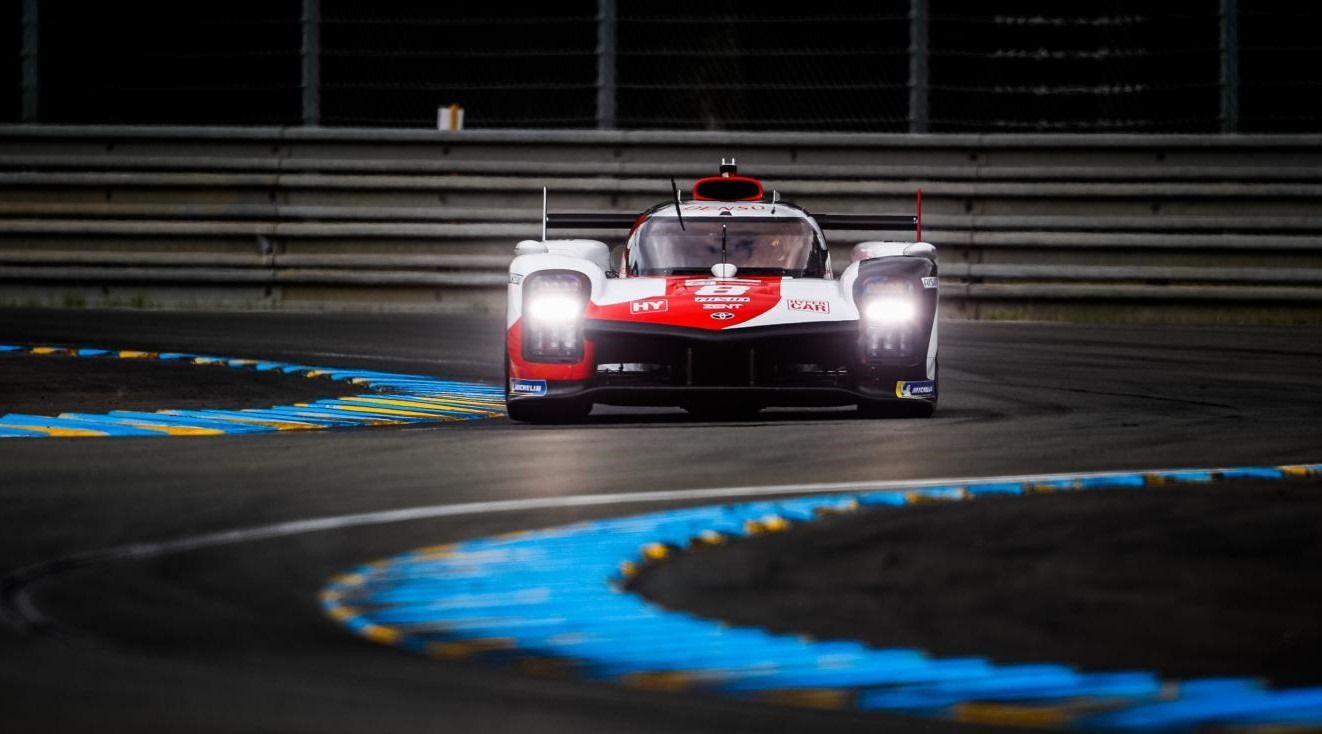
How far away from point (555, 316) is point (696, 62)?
20.8 feet

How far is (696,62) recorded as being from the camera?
16.0 meters

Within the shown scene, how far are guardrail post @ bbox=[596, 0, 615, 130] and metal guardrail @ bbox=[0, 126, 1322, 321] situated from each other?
0.32m

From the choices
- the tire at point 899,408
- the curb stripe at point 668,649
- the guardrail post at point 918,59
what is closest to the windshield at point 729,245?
the tire at point 899,408

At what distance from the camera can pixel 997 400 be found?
11172mm

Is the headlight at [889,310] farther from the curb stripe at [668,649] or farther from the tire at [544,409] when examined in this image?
the curb stripe at [668,649]

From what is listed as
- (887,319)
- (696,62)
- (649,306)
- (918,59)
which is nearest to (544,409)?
(649,306)

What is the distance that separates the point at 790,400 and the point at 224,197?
8612 mm

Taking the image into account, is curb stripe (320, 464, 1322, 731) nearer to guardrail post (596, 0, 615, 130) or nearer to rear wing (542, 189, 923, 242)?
rear wing (542, 189, 923, 242)

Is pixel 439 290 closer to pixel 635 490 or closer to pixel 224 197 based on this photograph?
pixel 224 197

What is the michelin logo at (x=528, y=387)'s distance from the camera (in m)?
10.0

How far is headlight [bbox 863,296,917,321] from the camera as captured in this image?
32.9 feet

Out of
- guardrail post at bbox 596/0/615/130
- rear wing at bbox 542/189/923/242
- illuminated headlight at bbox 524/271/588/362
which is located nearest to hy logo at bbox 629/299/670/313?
illuminated headlight at bbox 524/271/588/362

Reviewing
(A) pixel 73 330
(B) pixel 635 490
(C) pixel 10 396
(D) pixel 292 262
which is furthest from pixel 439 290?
(B) pixel 635 490

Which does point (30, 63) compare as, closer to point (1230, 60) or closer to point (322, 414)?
point (322, 414)
